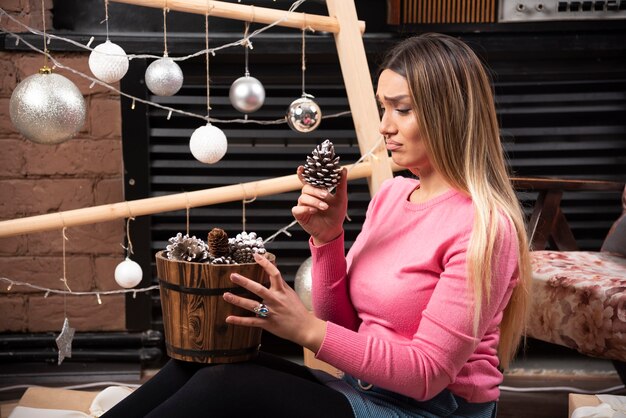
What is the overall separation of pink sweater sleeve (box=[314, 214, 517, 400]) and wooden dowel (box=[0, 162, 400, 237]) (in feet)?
2.49

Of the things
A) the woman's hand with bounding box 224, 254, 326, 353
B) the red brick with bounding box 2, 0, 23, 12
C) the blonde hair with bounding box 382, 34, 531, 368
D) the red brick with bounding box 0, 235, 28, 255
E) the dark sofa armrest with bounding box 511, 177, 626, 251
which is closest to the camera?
the woman's hand with bounding box 224, 254, 326, 353

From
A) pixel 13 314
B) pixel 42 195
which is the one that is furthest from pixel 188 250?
pixel 13 314

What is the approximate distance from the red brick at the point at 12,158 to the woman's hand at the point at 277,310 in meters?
1.62

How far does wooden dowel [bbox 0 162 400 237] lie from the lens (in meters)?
1.89

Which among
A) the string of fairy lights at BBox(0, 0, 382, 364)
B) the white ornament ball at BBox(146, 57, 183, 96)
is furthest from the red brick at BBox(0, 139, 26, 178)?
the white ornament ball at BBox(146, 57, 183, 96)

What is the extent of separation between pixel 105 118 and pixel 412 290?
1.57 m

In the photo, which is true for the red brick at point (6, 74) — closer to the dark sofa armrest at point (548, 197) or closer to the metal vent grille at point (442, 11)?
the metal vent grille at point (442, 11)

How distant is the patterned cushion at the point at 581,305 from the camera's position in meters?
1.95

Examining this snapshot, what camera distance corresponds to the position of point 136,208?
1.93 m

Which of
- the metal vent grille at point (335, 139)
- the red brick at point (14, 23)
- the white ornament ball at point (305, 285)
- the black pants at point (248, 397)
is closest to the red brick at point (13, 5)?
the red brick at point (14, 23)

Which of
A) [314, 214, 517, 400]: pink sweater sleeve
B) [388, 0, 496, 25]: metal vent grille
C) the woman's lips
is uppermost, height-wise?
[388, 0, 496, 25]: metal vent grille

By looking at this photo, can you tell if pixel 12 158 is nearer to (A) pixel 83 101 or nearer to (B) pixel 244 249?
(A) pixel 83 101

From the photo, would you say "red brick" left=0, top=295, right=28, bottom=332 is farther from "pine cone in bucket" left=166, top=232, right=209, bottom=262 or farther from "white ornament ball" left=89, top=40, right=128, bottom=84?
"pine cone in bucket" left=166, top=232, right=209, bottom=262

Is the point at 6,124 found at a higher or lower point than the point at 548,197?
higher
